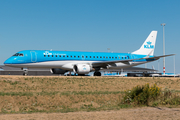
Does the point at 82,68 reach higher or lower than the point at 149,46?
lower

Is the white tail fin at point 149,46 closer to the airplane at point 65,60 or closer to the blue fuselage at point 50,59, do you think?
the airplane at point 65,60

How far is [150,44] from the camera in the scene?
53.1 metres

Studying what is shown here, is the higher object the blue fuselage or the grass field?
the blue fuselage

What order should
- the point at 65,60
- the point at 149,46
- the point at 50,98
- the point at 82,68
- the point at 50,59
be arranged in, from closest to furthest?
the point at 50,98 < the point at 50,59 < the point at 82,68 < the point at 65,60 < the point at 149,46

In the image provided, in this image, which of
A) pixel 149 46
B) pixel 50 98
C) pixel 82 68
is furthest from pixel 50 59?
pixel 149 46

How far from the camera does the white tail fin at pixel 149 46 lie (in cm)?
5135

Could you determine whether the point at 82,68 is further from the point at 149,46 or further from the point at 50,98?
the point at 149,46

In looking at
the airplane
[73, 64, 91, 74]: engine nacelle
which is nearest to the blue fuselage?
the airplane

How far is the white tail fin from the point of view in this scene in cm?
5135

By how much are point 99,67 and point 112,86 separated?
11932 mm

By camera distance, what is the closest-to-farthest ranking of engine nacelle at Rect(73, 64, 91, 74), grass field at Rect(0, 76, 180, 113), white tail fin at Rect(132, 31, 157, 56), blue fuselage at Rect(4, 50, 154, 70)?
grass field at Rect(0, 76, 180, 113), blue fuselage at Rect(4, 50, 154, 70), engine nacelle at Rect(73, 64, 91, 74), white tail fin at Rect(132, 31, 157, 56)

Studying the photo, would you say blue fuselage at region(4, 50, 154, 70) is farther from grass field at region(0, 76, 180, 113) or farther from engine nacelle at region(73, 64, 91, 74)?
grass field at region(0, 76, 180, 113)

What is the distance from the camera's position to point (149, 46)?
52719 mm

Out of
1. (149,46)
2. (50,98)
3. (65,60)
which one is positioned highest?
(149,46)
